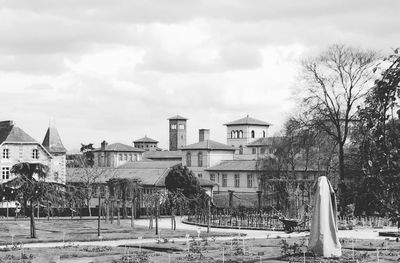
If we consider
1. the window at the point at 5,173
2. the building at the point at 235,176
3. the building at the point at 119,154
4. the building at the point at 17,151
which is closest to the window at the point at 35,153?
the building at the point at 17,151

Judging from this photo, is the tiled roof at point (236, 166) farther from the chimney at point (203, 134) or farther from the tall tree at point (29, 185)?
the tall tree at point (29, 185)

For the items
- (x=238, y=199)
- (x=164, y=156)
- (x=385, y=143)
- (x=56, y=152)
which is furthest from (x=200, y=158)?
(x=385, y=143)

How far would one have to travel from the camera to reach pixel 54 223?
48.7 metres

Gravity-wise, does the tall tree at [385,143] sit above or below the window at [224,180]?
below

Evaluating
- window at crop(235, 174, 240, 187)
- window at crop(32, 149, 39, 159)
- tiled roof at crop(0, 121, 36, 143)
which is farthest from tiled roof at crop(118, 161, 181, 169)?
tiled roof at crop(0, 121, 36, 143)

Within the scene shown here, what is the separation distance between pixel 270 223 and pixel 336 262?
2829 centimetres

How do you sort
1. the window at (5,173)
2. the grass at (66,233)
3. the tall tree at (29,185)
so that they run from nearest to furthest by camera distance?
the grass at (66,233) → the tall tree at (29,185) → the window at (5,173)

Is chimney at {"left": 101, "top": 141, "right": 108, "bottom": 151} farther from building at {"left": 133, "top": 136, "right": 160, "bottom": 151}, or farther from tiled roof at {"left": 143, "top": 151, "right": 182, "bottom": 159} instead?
building at {"left": 133, "top": 136, "right": 160, "bottom": 151}

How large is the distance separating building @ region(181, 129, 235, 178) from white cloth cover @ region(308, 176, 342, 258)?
7588cm

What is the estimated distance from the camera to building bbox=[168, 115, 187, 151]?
149125 millimetres

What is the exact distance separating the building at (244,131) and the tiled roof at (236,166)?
2911cm

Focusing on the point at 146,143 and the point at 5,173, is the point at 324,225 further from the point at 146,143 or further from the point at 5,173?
the point at 146,143

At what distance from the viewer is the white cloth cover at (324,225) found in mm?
21297

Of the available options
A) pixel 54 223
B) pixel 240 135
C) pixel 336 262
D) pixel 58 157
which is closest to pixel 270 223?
pixel 54 223
